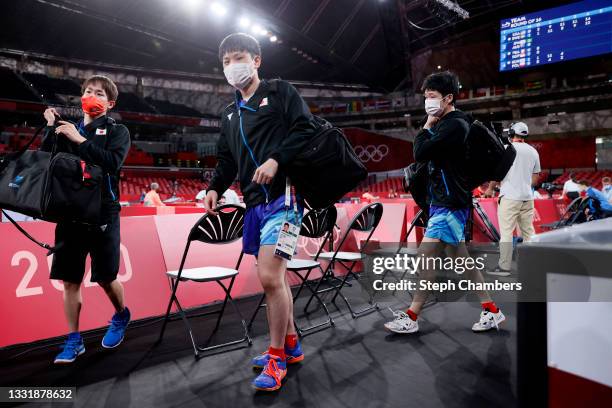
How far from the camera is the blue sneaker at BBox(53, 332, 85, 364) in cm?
225

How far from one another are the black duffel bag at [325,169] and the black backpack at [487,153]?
1.06 m

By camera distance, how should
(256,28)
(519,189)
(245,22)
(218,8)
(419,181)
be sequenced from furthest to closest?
(256,28)
(245,22)
(218,8)
(519,189)
(419,181)

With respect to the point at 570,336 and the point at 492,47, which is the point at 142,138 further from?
the point at 570,336

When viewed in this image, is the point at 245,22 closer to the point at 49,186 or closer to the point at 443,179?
the point at 443,179

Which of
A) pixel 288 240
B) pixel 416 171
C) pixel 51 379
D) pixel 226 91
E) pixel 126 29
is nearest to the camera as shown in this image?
pixel 288 240

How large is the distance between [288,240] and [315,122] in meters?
0.62

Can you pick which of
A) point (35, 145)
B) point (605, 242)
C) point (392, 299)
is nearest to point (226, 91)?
point (35, 145)

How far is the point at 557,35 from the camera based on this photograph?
1291 centimetres

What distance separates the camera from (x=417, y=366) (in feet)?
7.04

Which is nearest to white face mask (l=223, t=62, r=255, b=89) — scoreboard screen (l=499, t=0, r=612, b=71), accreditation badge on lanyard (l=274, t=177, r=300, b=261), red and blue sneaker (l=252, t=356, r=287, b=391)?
accreditation badge on lanyard (l=274, t=177, r=300, b=261)

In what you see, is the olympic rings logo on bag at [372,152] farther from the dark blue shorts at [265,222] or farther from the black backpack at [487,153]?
the dark blue shorts at [265,222]

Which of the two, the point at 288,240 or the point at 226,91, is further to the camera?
the point at 226,91

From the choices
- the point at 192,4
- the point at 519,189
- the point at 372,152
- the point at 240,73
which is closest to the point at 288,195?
the point at 240,73

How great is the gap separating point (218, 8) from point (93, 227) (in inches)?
481
